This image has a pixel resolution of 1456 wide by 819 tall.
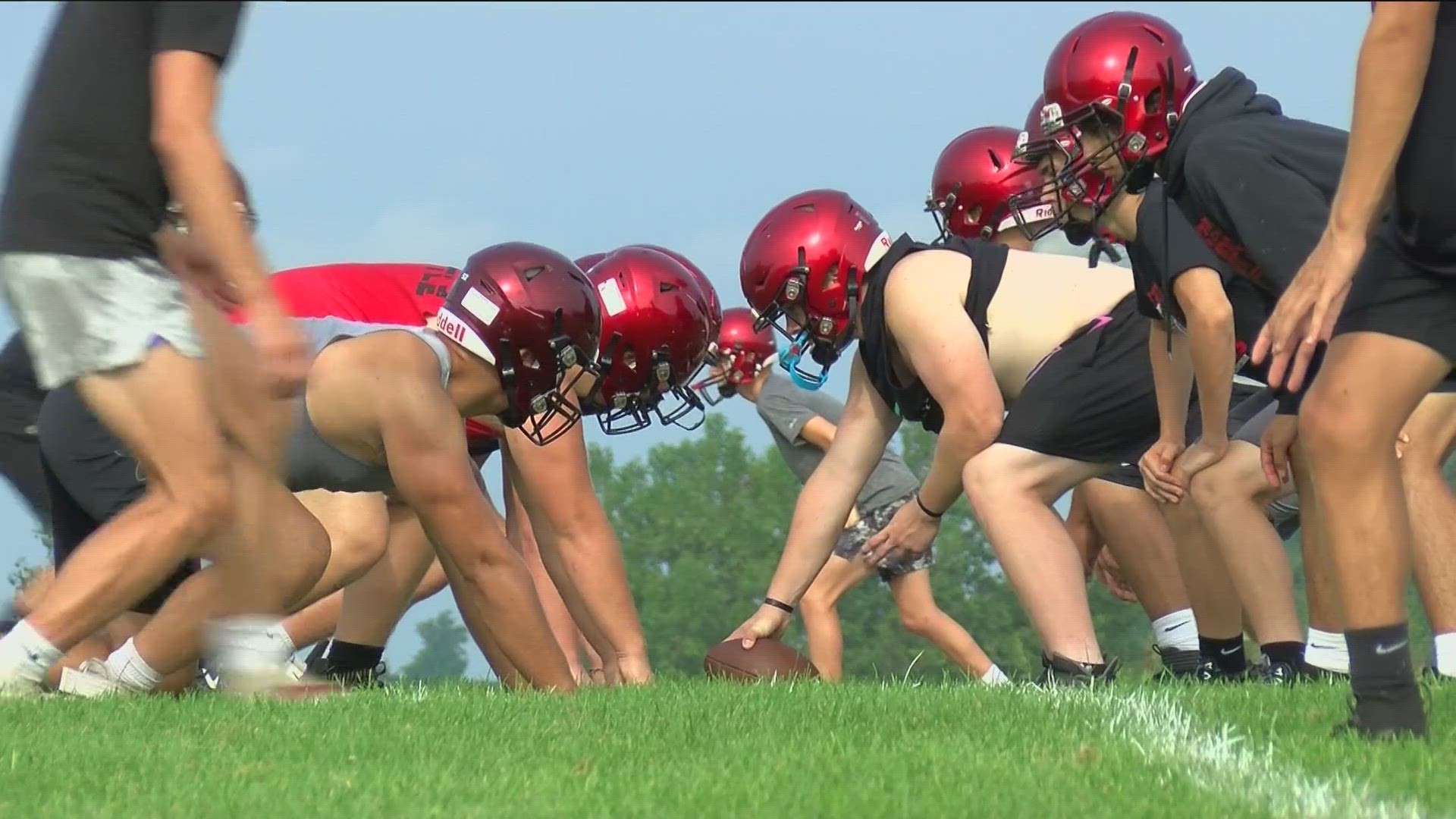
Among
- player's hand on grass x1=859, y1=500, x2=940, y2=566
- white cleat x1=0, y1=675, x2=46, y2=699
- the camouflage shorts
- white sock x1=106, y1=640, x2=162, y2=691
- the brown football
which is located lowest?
the camouflage shorts

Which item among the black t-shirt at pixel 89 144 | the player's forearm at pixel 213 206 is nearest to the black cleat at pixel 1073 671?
the player's forearm at pixel 213 206

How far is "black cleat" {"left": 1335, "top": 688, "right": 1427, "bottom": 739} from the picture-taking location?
439 cm

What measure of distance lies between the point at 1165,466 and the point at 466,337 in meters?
2.51

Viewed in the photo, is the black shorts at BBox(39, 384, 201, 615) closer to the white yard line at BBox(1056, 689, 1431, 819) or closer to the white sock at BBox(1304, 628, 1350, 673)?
the white yard line at BBox(1056, 689, 1431, 819)

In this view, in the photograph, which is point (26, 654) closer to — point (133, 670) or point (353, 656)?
point (133, 670)

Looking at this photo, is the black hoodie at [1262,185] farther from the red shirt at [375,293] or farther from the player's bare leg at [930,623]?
the player's bare leg at [930,623]

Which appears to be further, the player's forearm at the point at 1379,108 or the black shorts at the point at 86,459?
the black shorts at the point at 86,459

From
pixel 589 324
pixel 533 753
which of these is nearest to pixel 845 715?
pixel 533 753

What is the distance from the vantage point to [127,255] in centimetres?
541

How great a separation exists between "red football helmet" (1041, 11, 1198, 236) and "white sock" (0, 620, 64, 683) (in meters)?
3.44

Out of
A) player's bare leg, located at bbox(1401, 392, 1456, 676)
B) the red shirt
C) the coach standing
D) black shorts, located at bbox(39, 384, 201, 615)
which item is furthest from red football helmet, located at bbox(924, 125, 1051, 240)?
the coach standing

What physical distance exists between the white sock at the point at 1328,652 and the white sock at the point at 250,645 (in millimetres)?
3268

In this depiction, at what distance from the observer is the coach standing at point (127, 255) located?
5199 millimetres

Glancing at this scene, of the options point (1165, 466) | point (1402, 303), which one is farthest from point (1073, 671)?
point (1402, 303)
